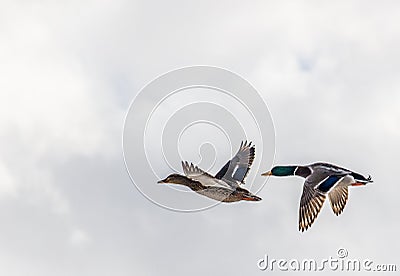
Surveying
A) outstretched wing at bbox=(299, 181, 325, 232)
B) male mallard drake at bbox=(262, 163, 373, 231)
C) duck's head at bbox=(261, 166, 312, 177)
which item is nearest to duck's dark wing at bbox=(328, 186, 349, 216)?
male mallard drake at bbox=(262, 163, 373, 231)

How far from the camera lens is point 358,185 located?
102 ft

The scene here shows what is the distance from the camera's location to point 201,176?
33094 millimetres

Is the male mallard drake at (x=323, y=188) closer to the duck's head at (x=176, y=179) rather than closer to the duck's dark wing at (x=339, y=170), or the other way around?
the duck's dark wing at (x=339, y=170)

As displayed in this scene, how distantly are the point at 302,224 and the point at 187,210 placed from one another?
4.06 m

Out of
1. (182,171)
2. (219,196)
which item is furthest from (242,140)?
(219,196)

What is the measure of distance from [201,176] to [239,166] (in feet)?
11.2

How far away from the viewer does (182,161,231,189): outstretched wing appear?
32.2 metres

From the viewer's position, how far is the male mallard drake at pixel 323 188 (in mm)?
31375

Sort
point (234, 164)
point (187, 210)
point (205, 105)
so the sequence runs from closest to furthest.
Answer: point (187, 210), point (205, 105), point (234, 164)

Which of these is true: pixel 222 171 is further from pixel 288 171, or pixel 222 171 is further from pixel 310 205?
pixel 310 205

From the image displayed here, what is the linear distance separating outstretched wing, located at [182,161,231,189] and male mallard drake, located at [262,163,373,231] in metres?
2.86

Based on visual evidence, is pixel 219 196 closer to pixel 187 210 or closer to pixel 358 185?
pixel 187 210

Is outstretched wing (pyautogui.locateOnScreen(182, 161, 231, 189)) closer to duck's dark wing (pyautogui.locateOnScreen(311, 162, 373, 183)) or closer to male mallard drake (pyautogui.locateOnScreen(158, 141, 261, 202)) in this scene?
male mallard drake (pyautogui.locateOnScreen(158, 141, 261, 202))

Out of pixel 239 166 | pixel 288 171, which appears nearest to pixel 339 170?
pixel 288 171
